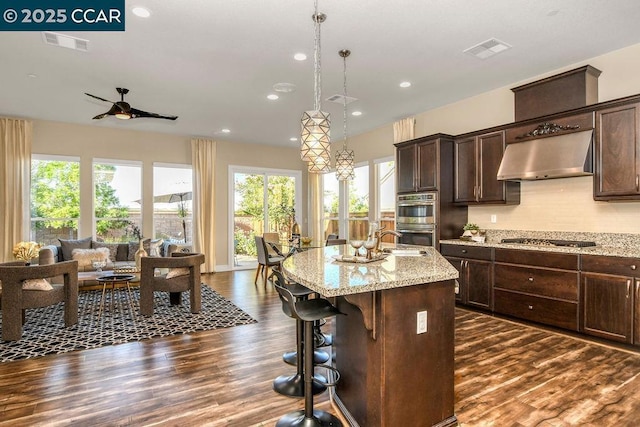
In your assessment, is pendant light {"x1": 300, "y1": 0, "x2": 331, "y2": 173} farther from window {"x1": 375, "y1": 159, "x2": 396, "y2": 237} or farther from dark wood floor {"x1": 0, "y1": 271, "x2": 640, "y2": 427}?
window {"x1": 375, "y1": 159, "x2": 396, "y2": 237}

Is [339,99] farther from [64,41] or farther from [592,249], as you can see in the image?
[592,249]

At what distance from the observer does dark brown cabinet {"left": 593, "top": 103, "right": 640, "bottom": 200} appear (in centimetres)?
353

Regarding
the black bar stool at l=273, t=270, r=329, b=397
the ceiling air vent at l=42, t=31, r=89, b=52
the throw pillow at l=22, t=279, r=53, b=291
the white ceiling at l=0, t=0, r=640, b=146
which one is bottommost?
the black bar stool at l=273, t=270, r=329, b=397

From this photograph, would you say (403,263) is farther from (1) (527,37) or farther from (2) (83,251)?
(2) (83,251)

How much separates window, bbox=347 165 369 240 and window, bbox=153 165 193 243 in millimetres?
3716

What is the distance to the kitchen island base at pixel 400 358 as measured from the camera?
195 cm

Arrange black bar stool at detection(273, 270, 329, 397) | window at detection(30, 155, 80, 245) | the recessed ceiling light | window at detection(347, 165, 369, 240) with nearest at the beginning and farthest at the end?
black bar stool at detection(273, 270, 329, 397) → the recessed ceiling light → window at detection(30, 155, 80, 245) → window at detection(347, 165, 369, 240)

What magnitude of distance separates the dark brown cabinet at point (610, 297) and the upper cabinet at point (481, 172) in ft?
4.72

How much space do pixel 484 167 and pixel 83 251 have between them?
21.9ft

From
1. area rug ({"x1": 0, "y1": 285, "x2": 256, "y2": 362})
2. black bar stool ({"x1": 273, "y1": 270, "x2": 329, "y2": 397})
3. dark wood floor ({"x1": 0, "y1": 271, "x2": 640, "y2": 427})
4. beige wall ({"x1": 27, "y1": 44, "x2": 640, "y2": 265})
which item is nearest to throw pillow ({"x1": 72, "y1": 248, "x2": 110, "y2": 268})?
area rug ({"x1": 0, "y1": 285, "x2": 256, "y2": 362})

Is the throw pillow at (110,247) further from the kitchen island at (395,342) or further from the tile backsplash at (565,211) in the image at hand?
the tile backsplash at (565,211)

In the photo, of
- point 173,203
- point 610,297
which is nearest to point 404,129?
point 610,297

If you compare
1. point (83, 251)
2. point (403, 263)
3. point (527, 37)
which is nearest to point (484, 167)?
point (527, 37)

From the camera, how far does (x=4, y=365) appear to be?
310cm
